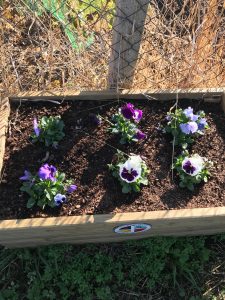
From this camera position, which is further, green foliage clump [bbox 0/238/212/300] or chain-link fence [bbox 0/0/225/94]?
chain-link fence [bbox 0/0/225/94]

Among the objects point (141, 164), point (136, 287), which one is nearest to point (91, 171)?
point (141, 164)

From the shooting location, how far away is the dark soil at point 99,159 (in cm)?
197

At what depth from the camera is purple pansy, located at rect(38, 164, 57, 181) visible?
1862 millimetres

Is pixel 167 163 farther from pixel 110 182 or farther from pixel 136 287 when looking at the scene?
→ pixel 136 287

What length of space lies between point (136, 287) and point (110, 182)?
0.67 meters

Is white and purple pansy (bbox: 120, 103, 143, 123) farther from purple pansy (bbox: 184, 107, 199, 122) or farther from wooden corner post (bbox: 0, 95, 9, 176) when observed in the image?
wooden corner post (bbox: 0, 95, 9, 176)

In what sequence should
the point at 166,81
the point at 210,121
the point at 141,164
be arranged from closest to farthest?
the point at 141,164
the point at 210,121
the point at 166,81

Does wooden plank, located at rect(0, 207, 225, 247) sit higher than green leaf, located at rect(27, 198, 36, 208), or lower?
lower

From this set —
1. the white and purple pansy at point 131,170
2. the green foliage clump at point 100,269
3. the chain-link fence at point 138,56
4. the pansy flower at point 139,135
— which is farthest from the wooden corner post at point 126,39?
the green foliage clump at point 100,269

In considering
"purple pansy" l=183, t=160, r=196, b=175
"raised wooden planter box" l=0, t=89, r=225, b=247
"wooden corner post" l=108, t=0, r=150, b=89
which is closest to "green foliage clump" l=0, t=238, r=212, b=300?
"raised wooden planter box" l=0, t=89, r=225, b=247

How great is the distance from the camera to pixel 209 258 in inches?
92.7

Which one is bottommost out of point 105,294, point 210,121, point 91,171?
point 105,294

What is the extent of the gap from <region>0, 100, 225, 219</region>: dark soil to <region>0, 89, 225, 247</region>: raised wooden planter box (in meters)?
0.05

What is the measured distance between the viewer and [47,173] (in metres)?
1.87
